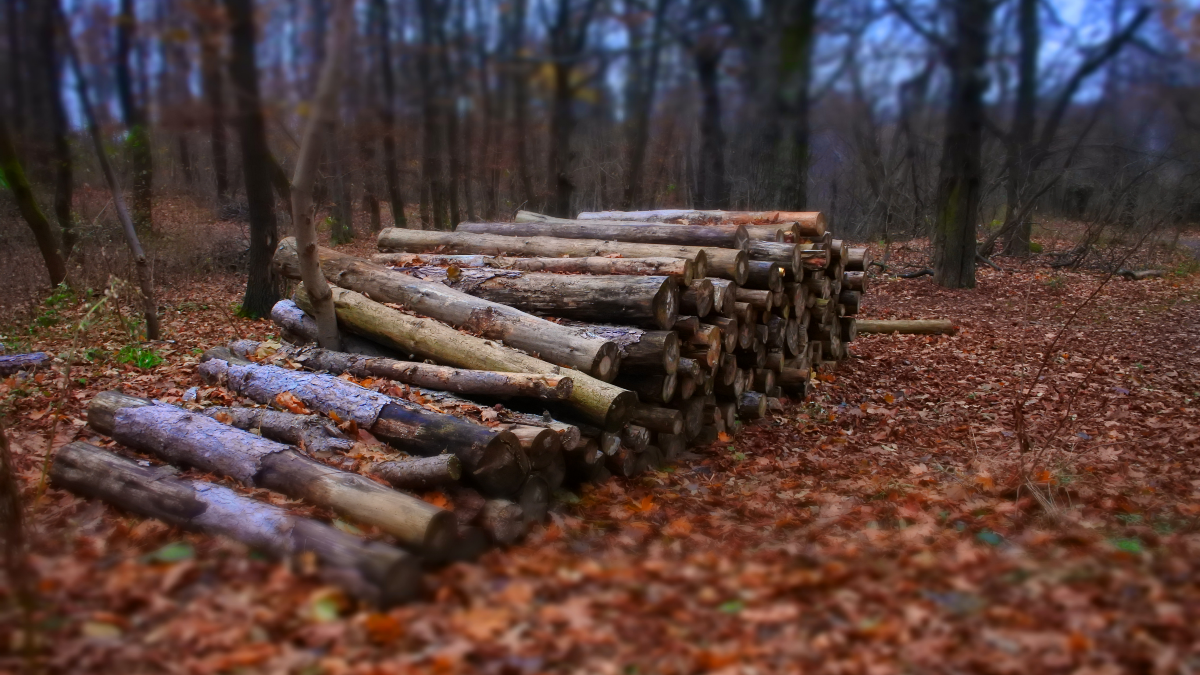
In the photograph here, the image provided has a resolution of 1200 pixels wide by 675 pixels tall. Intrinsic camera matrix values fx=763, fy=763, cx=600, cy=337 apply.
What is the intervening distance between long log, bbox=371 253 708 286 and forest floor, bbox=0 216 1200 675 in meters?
1.58

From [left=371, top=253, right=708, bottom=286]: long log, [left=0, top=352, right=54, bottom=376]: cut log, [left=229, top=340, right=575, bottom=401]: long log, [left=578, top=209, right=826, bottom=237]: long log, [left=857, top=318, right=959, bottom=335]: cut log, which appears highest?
[left=578, top=209, right=826, bottom=237]: long log

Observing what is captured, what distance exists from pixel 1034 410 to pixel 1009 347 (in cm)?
284

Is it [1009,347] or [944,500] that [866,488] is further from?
[1009,347]

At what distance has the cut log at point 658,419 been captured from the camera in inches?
237

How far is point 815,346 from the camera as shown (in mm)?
9117

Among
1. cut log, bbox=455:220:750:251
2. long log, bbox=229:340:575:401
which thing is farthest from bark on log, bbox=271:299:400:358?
cut log, bbox=455:220:750:251

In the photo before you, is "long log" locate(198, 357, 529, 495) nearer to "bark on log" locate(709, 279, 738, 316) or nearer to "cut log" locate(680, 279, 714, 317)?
"cut log" locate(680, 279, 714, 317)

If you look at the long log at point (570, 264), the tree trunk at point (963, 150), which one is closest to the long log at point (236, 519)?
the long log at point (570, 264)

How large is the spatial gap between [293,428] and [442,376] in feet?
3.54

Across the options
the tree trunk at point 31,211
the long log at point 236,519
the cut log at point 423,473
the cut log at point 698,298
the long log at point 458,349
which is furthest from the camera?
the tree trunk at point 31,211

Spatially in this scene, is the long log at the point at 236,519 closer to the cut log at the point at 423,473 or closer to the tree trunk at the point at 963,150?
the cut log at the point at 423,473

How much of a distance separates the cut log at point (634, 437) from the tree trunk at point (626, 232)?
2439 millimetres

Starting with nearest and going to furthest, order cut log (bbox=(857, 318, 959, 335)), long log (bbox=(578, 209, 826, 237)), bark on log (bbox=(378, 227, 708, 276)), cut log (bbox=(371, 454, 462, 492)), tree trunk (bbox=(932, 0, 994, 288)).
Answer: cut log (bbox=(371, 454, 462, 492))
tree trunk (bbox=(932, 0, 994, 288))
bark on log (bbox=(378, 227, 708, 276))
long log (bbox=(578, 209, 826, 237))
cut log (bbox=(857, 318, 959, 335))

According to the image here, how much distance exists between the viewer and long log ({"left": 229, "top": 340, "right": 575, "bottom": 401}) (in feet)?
16.6
